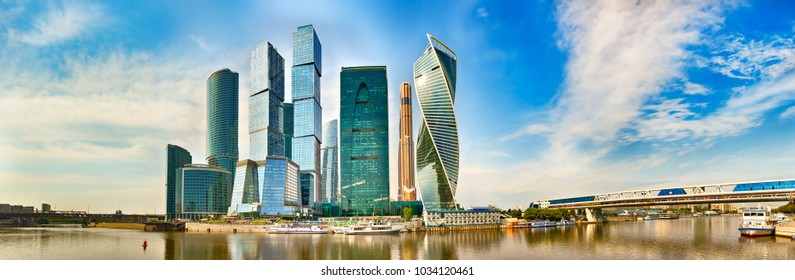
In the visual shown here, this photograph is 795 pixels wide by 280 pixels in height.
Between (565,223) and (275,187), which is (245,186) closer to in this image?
(275,187)

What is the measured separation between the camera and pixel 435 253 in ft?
51.7

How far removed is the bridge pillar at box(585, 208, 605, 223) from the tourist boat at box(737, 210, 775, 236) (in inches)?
824

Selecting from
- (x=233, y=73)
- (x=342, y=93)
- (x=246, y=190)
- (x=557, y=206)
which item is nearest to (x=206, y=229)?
(x=246, y=190)

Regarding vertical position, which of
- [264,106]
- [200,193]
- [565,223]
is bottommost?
[565,223]

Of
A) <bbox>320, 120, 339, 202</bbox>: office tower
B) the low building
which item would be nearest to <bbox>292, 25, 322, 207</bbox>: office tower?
<bbox>320, 120, 339, 202</bbox>: office tower

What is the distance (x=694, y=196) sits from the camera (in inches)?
1182

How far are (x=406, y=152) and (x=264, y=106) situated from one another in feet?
77.6

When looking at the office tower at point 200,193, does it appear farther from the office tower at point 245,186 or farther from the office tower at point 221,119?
the office tower at point 245,186

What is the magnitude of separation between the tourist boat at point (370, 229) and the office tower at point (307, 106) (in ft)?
113

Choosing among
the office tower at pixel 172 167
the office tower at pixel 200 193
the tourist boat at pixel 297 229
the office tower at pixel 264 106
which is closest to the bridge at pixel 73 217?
the office tower at pixel 200 193

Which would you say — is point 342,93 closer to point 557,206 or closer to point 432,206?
point 432,206

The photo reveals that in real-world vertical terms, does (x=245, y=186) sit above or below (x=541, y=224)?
above

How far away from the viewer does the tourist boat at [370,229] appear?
86.5ft

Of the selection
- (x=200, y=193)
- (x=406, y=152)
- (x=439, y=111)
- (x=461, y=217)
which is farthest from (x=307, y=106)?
(x=461, y=217)
